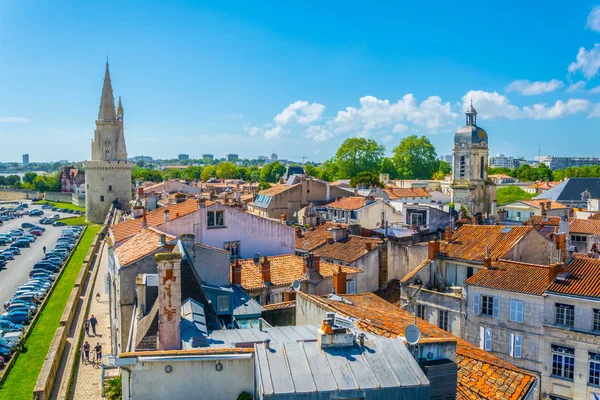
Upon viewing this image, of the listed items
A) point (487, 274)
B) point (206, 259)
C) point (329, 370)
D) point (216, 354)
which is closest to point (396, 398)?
point (329, 370)

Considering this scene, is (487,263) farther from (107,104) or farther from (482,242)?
(107,104)

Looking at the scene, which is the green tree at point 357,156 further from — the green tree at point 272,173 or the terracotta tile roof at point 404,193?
the terracotta tile roof at point 404,193

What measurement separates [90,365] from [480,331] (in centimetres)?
1587

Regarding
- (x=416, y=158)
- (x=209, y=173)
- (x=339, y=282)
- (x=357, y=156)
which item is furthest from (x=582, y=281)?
(x=209, y=173)

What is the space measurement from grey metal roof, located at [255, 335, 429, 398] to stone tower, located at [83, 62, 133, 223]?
7890cm

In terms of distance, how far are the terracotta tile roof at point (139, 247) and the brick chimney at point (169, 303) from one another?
224 inches

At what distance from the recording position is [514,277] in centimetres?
2255

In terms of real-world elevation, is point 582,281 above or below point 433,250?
below

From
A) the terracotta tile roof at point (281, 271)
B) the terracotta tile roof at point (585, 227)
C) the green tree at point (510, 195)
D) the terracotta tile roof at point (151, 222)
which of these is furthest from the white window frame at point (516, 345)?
the green tree at point (510, 195)

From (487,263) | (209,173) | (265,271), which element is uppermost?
(209,173)

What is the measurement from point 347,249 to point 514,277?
8417mm

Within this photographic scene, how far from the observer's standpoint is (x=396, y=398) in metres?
8.71

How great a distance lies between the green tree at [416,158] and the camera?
125312 mm

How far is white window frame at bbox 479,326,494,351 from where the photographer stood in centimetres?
2262
